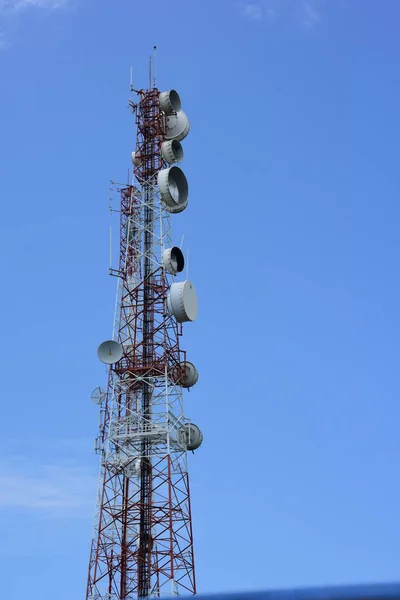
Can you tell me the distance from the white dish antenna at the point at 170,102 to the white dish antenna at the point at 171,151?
3084 millimetres

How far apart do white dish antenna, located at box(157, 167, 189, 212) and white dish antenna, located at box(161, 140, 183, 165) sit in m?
2.15

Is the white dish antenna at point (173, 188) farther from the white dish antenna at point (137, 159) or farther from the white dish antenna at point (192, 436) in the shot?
the white dish antenna at point (192, 436)

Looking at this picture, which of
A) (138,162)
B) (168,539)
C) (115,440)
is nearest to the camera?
(168,539)

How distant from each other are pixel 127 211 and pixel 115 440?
16.0 metres

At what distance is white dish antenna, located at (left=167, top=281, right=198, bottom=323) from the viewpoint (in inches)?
2124

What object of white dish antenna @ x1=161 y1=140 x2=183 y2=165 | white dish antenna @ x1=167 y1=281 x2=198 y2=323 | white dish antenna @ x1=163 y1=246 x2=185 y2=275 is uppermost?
white dish antenna @ x1=161 y1=140 x2=183 y2=165

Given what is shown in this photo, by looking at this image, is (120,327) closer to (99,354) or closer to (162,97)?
(99,354)

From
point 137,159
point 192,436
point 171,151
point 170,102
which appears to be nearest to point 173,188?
point 171,151

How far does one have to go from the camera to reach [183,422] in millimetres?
54312

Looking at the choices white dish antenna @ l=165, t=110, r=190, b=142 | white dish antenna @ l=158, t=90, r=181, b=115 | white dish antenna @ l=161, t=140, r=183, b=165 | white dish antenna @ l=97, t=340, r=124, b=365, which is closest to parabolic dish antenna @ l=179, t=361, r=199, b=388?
white dish antenna @ l=97, t=340, r=124, b=365

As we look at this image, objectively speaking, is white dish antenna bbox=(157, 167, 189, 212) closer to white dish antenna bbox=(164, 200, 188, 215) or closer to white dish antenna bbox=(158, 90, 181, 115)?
white dish antenna bbox=(164, 200, 188, 215)

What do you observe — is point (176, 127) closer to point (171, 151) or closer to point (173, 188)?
point (171, 151)

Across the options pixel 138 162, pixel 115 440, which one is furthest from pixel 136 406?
pixel 138 162

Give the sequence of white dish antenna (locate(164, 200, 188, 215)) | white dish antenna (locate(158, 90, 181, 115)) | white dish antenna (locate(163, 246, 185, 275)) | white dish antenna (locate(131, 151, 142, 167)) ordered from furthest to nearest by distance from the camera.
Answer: white dish antenna (locate(158, 90, 181, 115)) < white dish antenna (locate(131, 151, 142, 167)) < white dish antenna (locate(164, 200, 188, 215)) < white dish antenna (locate(163, 246, 185, 275))
